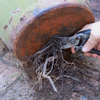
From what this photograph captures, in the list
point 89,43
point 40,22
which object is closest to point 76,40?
point 89,43

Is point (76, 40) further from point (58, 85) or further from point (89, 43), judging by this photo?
point (58, 85)

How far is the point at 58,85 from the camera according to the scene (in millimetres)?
1040

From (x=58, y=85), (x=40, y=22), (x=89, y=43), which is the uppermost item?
(x=40, y=22)

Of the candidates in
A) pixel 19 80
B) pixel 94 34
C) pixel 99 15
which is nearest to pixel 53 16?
pixel 94 34

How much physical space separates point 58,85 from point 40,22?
0.58m

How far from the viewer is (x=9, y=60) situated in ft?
4.67

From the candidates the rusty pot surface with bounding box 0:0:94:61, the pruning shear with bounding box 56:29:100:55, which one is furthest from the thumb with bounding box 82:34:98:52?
the rusty pot surface with bounding box 0:0:94:61

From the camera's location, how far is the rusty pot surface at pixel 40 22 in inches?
31.1

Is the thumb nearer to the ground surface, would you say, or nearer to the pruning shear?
the pruning shear

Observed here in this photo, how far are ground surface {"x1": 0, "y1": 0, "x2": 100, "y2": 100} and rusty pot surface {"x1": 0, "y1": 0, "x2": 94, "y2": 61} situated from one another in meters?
0.28

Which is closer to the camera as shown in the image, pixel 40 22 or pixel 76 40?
pixel 40 22

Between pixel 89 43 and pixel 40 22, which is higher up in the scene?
pixel 40 22

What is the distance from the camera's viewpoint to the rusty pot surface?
0.79 m

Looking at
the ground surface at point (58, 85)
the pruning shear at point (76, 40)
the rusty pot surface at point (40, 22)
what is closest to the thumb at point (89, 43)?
the pruning shear at point (76, 40)
